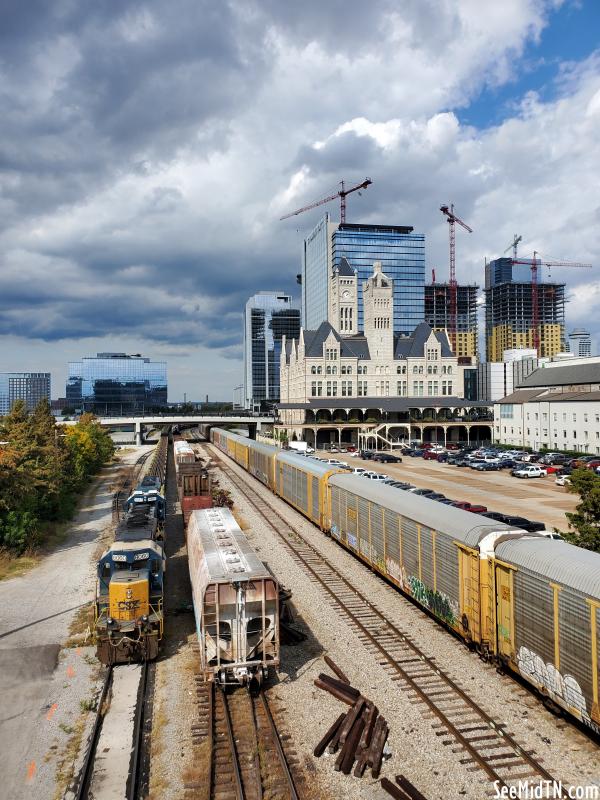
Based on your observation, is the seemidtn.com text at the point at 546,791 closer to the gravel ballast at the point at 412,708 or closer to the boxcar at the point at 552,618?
the gravel ballast at the point at 412,708

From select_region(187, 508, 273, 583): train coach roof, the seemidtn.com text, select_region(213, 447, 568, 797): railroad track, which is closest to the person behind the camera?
the seemidtn.com text

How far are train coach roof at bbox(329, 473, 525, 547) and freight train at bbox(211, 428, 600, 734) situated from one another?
4 centimetres

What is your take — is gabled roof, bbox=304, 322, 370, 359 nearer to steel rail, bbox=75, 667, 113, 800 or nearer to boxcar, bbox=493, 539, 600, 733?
steel rail, bbox=75, 667, 113, 800

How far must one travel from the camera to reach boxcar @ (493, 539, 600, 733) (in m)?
11.6

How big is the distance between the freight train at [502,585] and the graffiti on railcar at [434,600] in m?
0.04

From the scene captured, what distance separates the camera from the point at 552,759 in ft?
39.2

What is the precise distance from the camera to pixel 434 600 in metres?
18.3

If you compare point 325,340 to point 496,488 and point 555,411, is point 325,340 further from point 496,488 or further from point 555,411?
point 496,488

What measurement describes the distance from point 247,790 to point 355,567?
1609cm

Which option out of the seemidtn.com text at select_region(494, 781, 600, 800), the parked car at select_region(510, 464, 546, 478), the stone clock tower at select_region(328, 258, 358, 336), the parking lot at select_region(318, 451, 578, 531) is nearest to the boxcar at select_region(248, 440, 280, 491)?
the parking lot at select_region(318, 451, 578, 531)

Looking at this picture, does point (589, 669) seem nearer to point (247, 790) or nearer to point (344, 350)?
point (247, 790)

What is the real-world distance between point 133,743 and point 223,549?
19.4 ft

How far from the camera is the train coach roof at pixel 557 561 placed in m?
11.8

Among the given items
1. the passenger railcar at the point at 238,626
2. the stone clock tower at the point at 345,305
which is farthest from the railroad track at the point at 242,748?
the stone clock tower at the point at 345,305
